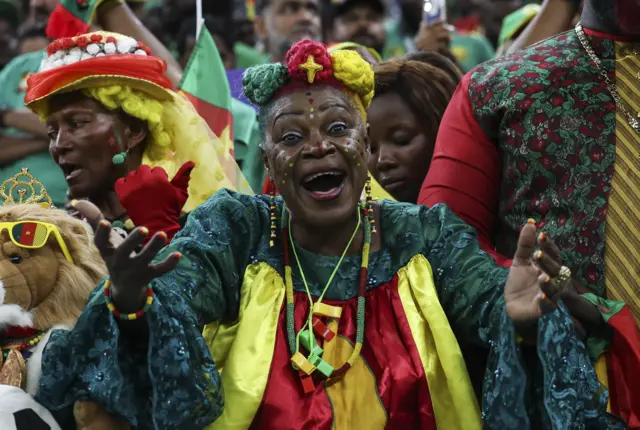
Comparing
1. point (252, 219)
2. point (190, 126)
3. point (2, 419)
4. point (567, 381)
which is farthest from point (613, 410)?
point (190, 126)

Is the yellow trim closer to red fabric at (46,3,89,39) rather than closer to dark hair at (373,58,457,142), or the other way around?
dark hair at (373,58,457,142)

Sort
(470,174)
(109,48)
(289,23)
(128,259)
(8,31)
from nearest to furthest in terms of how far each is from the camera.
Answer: (128,259) < (470,174) < (109,48) < (289,23) < (8,31)

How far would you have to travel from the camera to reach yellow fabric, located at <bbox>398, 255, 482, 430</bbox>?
10.9 feet

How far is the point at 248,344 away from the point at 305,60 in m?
0.79

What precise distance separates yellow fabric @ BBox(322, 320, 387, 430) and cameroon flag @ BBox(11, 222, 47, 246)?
2.79 feet

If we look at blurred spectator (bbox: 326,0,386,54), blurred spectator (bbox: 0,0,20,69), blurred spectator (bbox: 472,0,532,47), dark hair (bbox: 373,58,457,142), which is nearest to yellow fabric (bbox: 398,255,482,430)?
dark hair (bbox: 373,58,457,142)

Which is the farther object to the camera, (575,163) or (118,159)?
(118,159)

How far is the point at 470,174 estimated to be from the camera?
3.76 meters

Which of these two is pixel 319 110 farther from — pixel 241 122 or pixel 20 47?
pixel 20 47

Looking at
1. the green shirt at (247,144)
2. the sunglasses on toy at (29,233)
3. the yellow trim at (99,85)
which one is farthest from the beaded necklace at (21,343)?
the green shirt at (247,144)

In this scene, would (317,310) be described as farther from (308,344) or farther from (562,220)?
(562,220)

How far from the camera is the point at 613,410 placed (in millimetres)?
3385

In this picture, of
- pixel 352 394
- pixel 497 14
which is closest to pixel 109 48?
pixel 352 394

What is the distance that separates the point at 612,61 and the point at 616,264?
587 mm
